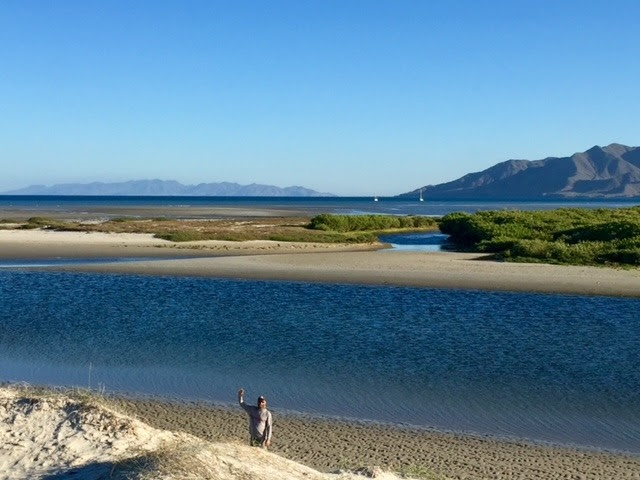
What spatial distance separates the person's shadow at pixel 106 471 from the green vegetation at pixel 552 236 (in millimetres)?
35011

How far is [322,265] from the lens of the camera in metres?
40.9

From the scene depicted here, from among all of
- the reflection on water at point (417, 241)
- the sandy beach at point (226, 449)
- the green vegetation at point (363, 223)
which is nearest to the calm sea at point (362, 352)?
the sandy beach at point (226, 449)

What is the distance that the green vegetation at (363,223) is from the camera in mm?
66250

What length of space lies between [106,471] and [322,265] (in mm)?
32382

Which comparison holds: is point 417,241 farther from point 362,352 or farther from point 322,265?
point 362,352

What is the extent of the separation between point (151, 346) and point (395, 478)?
12.2m

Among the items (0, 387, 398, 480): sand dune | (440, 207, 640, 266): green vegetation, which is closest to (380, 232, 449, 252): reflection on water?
(440, 207, 640, 266): green vegetation

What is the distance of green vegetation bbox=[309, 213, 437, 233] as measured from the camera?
66.2 meters

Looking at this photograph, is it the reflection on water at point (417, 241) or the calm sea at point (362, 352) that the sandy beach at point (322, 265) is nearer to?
the reflection on water at point (417, 241)

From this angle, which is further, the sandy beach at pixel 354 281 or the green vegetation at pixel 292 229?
the green vegetation at pixel 292 229

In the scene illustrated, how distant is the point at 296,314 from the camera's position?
25828 mm

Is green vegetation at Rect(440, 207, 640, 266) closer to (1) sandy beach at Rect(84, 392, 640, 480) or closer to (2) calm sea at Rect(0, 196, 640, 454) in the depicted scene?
(2) calm sea at Rect(0, 196, 640, 454)

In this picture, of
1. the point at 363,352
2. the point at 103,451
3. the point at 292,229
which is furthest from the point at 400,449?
the point at 292,229

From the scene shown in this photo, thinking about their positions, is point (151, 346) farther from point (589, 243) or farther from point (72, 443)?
point (589, 243)
